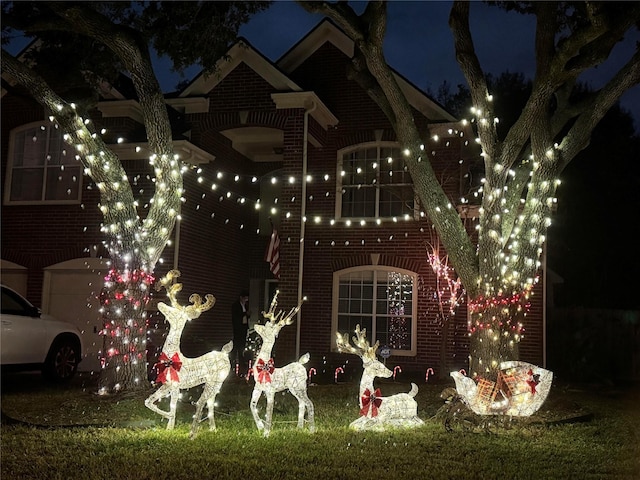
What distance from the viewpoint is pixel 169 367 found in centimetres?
736

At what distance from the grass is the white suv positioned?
3.77 feet

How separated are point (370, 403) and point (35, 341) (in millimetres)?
6475

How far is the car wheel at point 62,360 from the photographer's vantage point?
467 inches

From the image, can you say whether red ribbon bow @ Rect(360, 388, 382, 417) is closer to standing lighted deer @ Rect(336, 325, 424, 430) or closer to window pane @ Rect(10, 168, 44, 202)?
standing lighted deer @ Rect(336, 325, 424, 430)

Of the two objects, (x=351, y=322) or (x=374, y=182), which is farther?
(x=351, y=322)

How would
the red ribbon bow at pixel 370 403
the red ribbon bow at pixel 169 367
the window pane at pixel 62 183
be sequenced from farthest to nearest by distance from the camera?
the window pane at pixel 62 183 → the red ribbon bow at pixel 370 403 → the red ribbon bow at pixel 169 367

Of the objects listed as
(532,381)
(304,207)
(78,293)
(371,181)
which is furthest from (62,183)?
(532,381)

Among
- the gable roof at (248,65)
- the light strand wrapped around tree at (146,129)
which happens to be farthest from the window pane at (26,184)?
the light strand wrapped around tree at (146,129)

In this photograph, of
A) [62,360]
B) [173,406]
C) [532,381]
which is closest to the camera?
[173,406]

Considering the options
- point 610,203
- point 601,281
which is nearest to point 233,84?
point 610,203

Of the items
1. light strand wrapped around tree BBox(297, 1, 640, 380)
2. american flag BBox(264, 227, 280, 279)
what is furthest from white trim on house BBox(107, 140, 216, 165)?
light strand wrapped around tree BBox(297, 1, 640, 380)

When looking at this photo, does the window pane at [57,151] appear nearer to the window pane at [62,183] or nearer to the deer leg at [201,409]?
the window pane at [62,183]

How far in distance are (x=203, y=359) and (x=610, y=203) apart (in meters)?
24.3

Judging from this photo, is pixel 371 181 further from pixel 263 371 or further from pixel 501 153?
pixel 263 371
